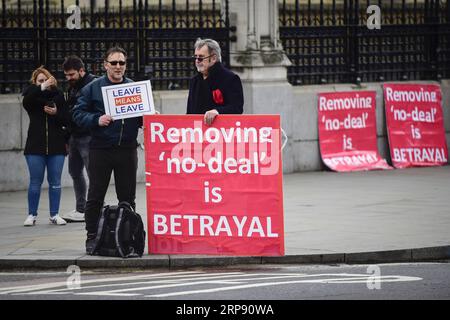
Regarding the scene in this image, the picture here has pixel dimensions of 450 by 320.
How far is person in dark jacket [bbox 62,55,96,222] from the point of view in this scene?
14.2 m

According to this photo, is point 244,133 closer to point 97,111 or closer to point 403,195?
point 97,111

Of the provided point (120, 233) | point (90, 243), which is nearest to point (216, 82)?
point (120, 233)

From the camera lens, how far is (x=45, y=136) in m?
14.3

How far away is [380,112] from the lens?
21.0 metres

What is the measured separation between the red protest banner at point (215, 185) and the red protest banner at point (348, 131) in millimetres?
8062

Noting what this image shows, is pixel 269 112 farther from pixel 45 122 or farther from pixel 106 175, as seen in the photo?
pixel 106 175

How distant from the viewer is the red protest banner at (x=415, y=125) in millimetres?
20875

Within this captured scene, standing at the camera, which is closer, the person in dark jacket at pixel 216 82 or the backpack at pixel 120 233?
the backpack at pixel 120 233

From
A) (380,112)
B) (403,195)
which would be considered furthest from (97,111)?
(380,112)

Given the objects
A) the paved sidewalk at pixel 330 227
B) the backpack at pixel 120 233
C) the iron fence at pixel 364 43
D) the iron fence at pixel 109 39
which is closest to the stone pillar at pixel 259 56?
the iron fence at pixel 109 39

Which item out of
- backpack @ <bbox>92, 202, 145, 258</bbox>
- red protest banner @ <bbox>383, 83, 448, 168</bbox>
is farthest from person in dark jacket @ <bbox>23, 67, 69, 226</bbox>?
red protest banner @ <bbox>383, 83, 448, 168</bbox>

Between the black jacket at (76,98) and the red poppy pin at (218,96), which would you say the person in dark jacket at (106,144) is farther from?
the black jacket at (76,98)

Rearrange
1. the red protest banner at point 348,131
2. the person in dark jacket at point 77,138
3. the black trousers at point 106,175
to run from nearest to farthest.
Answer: the black trousers at point 106,175, the person in dark jacket at point 77,138, the red protest banner at point 348,131

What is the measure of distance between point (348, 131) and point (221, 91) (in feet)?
27.9
